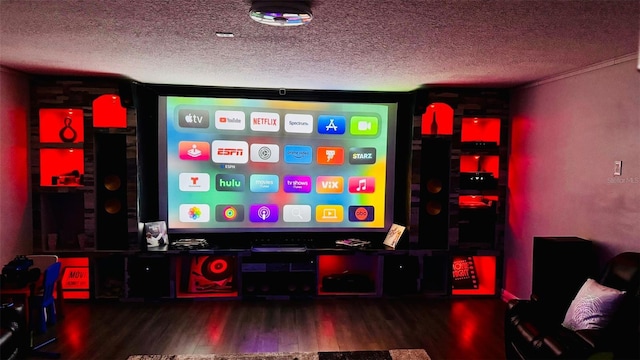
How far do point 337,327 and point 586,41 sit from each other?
3214 mm

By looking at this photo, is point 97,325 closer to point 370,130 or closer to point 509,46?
point 370,130

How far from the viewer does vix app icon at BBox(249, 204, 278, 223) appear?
5.11 meters

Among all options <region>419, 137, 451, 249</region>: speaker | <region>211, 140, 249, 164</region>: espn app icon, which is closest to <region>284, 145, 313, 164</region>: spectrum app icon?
<region>211, 140, 249, 164</region>: espn app icon

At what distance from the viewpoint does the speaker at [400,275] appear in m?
4.95

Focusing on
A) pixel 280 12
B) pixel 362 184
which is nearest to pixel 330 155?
pixel 362 184

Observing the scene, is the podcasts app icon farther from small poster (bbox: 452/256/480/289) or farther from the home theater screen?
small poster (bbox: 452/256/480/289)

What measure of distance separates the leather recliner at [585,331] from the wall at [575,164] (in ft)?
1.24

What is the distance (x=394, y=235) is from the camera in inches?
202

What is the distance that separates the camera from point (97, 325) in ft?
13.3

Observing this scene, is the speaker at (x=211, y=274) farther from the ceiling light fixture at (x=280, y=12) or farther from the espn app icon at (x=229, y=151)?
the ceiling light fixture at (x=280, y=12)

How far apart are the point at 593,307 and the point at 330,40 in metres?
2.66

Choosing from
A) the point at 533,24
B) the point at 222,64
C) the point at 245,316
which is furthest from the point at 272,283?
the point at 533,24

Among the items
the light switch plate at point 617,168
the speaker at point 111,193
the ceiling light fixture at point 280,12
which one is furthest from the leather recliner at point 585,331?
the speaker at point 111,193

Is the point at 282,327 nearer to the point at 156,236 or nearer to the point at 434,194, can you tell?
the point at 156,236
